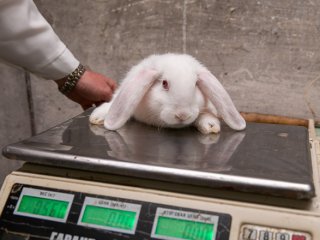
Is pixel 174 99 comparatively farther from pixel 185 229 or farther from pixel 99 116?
pixel 185 229

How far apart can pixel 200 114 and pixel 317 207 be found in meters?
0.41

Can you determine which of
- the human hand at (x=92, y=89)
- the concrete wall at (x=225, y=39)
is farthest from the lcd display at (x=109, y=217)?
the concrete wall at (x=225, y=39)

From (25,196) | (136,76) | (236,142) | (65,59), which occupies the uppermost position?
(65,59)

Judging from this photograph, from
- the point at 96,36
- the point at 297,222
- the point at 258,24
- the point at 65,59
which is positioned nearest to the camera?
the point at 297,222

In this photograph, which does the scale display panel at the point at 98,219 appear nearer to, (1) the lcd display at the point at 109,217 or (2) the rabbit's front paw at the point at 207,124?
(1) the lcd display at the point at 109,217

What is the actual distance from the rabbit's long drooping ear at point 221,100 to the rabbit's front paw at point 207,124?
2 centimetres

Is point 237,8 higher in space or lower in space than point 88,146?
higher

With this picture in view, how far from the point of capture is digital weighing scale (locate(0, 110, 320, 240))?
658 millimetres

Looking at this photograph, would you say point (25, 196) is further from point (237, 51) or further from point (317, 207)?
point (237, 51)

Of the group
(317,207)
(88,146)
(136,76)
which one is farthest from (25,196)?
(317,207)

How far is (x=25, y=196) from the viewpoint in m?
0.75

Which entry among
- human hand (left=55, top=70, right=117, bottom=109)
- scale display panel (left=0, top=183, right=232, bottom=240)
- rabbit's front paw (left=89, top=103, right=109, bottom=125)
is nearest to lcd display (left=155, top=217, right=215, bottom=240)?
scale display panel (left=0, top=183, right=232, bottom=240)

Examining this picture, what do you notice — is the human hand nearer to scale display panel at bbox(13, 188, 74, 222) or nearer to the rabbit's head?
the rabbit's head

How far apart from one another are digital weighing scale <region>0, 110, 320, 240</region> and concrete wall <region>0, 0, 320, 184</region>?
634mm
